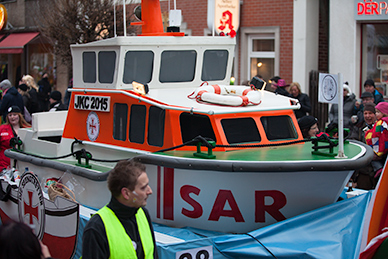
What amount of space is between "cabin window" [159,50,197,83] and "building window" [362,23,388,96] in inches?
281

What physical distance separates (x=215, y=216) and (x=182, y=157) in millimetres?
758

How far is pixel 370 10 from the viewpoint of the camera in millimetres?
12648

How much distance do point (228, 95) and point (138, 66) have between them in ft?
4.35

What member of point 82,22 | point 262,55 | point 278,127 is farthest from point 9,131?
point 262,55

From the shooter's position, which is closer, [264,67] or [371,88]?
[371,88]

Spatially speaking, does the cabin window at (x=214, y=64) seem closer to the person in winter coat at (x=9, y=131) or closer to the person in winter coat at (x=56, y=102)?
the person in winter coat at (x=9, y=131)

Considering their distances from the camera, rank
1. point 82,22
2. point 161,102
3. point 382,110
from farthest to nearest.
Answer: point 82,22 < point 382,110 < point 161,102

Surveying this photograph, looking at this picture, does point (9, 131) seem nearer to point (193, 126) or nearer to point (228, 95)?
point (193, 126)

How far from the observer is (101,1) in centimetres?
1520

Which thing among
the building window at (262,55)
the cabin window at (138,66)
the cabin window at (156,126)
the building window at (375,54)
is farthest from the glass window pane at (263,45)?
the cabin window at (156,126)

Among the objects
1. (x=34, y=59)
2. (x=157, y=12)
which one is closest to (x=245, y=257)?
(x=157, y=12)

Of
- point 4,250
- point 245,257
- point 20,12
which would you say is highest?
point 20,12

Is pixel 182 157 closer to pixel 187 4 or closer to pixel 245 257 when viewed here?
pixel 245 257

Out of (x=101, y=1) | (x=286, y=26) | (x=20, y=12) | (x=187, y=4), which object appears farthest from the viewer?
(x=20, y=12)
